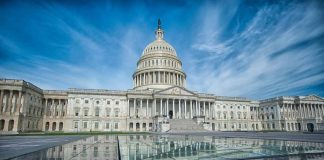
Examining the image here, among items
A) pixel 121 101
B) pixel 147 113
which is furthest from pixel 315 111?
pixel 121 101

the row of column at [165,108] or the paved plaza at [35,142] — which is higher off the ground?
the row of column at [165,108]

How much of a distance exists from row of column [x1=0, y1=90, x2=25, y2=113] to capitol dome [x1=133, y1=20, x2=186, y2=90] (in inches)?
1798

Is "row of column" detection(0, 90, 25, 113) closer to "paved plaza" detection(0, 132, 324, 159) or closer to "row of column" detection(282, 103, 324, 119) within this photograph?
"paved plaza" detection(0, 132, 324, 159)

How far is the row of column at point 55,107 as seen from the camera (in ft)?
249

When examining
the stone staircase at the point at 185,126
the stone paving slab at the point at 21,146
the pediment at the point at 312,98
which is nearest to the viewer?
the stone paving slab at the point at 21,146

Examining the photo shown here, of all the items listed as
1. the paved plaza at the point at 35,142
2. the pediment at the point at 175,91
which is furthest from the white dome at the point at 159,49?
the paved plaza at the point at 35,142

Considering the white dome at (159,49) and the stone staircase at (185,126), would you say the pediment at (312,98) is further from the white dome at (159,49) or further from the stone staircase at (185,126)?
the white dome at (159,49)

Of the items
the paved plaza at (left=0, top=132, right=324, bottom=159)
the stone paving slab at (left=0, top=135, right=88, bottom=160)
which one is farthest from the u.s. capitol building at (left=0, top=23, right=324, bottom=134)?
the stone paving slab at (left=0, top=135, right=88, bottom=160)

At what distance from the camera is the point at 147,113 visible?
76.2 meters

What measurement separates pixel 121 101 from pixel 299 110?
80357mm

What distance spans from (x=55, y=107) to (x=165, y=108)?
135ft

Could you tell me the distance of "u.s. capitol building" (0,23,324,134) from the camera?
A: 6105 cm

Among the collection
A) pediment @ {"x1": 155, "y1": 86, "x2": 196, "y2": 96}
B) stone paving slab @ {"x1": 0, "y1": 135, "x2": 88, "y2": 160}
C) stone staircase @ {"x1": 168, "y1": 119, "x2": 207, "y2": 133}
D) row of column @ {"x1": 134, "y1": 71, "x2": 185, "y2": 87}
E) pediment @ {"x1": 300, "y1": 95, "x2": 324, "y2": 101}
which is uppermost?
row of column @ {"x1": 134, "y1": 71, "x2": 185, "y2": 87}

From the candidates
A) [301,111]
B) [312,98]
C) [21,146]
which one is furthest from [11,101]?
[312,98]
